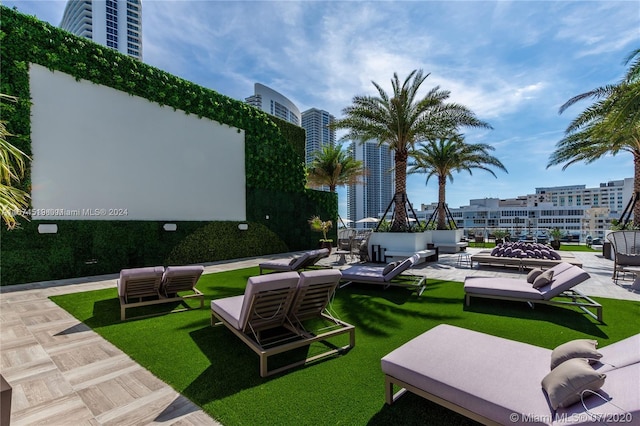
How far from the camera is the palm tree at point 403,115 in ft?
40.2

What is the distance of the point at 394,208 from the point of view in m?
13.5

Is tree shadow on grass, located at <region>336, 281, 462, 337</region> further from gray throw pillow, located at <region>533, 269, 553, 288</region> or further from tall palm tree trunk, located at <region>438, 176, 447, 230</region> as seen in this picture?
tall palm tree trunk, located at <region>438, 176, 447, 230</region>

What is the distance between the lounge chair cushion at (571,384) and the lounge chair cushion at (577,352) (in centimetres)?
24

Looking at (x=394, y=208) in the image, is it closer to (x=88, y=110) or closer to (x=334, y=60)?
(x=334, y=60)

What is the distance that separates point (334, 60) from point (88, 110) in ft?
27.1

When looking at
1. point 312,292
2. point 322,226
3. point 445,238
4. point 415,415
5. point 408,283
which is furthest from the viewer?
point 445,238

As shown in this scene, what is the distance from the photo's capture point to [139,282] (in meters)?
5.47

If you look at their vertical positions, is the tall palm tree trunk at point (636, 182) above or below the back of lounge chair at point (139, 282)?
above

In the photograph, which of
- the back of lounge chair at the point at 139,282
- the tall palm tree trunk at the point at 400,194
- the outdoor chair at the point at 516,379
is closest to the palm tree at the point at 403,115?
the tall palm tree trunk at the point at 400,194

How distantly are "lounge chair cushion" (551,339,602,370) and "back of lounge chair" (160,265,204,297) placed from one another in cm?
569

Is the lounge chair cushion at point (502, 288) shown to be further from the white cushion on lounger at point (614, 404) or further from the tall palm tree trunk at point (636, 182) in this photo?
the tall palm tree trunk at point (636, 182)

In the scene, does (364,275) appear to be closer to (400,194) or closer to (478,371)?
(478,371)

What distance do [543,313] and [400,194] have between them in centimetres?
864

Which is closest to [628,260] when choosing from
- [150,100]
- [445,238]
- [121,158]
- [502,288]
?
[502,288]
